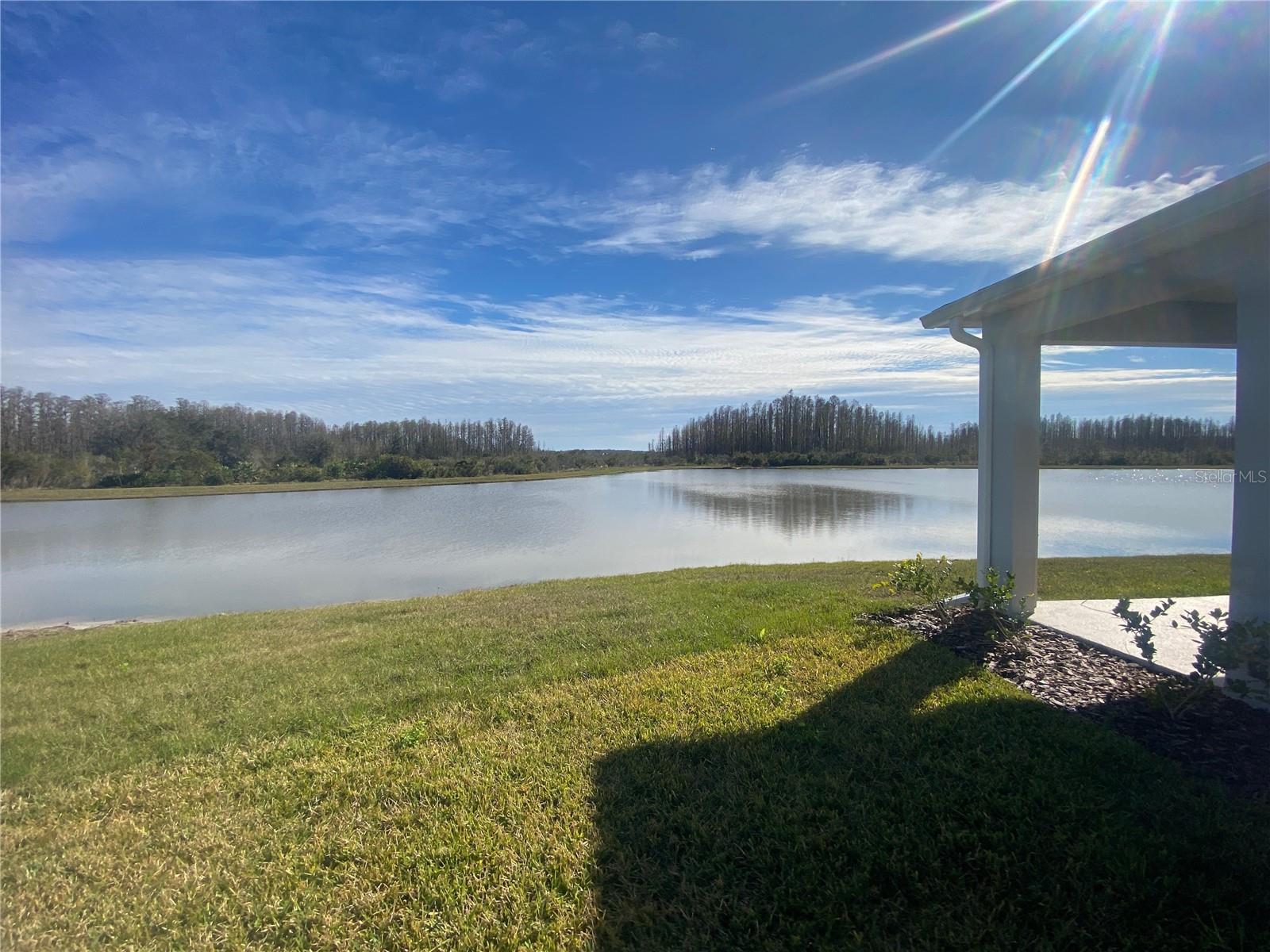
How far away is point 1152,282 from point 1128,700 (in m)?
2.41

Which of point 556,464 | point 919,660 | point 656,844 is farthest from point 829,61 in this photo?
point 556,464

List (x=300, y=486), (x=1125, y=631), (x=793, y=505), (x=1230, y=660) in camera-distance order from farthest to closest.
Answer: (x=300, y=486), (x=793, y=505), (x=1125, y=631), (x=1230, y=660)

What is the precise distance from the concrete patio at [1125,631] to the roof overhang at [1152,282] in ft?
6.76

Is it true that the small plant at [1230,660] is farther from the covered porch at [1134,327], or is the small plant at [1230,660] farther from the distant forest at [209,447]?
the distant forest at [209,447]

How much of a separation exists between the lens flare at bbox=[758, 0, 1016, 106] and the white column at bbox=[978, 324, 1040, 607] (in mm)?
2358

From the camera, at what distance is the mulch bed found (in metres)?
2.60

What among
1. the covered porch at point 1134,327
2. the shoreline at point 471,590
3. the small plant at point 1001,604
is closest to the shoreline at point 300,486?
the shoreline at point 471,590

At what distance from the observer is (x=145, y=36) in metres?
4.62

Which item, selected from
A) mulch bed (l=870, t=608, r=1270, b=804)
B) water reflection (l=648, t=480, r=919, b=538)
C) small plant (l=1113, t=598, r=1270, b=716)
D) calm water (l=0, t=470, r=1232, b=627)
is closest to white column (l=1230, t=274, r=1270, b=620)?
small plant (l=1113, t=598, r=1270, b=716)

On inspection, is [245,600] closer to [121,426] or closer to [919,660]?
[919,660]

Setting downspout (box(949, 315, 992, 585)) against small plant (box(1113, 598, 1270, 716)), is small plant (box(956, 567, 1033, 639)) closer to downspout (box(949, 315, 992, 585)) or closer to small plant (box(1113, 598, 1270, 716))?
downspout (box(949, 315, 992, 585))

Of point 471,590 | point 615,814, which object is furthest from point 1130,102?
point 471,590

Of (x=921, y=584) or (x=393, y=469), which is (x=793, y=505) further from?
(x=393, y=469)

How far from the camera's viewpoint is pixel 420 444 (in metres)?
A: 51.9
